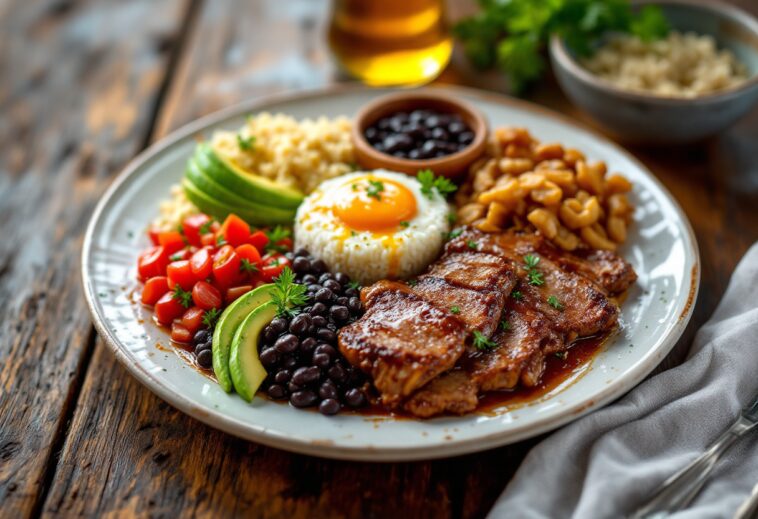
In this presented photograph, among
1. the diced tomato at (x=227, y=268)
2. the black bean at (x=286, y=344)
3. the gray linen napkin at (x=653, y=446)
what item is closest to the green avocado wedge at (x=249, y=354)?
the black bean at (x=286, y=344)

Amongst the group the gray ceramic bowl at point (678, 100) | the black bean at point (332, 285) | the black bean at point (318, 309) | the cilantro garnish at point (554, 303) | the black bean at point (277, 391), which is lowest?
the black bean at point (277, 391)

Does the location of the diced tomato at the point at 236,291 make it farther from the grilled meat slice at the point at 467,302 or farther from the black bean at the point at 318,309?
the grilled meat slice at the point at 467,302

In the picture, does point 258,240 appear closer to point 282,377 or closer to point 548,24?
point 282,377

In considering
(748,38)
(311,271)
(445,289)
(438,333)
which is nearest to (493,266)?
(445,289)

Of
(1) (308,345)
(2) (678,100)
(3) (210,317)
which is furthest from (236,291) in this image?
(2) (678,100)

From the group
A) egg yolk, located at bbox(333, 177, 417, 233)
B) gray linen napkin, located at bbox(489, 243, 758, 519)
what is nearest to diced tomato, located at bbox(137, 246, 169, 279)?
egg yolk, located at bbox(333, 177, 417, 233)
